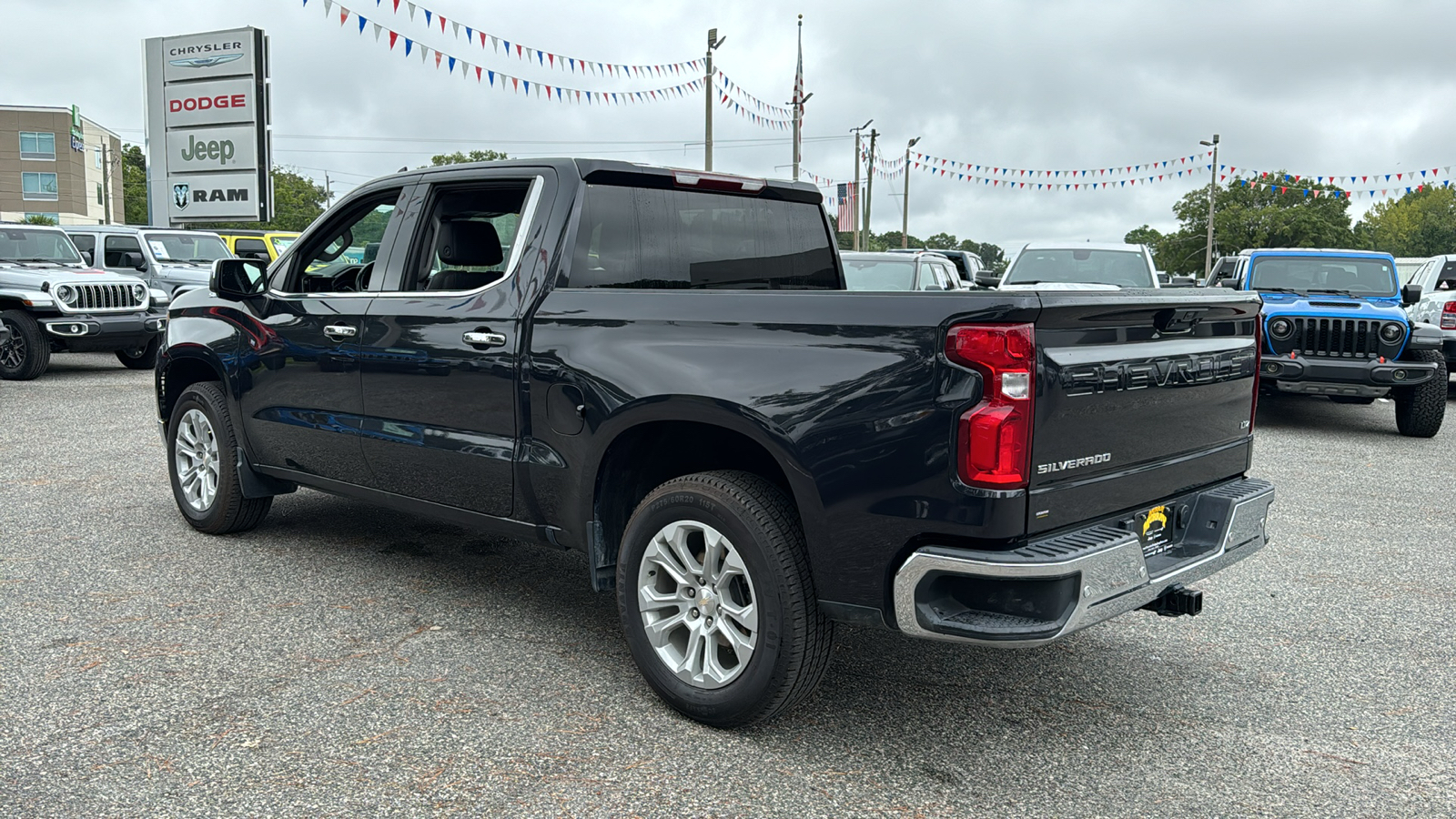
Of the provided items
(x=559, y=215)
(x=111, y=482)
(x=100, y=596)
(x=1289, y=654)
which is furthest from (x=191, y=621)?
(x=1289, y=654)

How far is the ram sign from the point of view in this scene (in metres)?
23.4

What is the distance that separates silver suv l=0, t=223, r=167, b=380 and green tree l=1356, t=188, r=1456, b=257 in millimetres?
93569

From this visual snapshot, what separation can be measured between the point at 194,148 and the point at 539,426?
Answer: 2335cm

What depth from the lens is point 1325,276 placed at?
11727 millimetres

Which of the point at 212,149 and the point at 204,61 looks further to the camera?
the point at 212,149

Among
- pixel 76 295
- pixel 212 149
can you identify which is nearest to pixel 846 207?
pixel 212 149

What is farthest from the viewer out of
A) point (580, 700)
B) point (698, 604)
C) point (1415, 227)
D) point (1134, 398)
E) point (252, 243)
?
point (1415, 227)

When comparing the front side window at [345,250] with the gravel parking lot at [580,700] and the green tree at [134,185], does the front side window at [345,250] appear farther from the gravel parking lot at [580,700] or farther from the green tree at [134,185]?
the green tree at [134,185]

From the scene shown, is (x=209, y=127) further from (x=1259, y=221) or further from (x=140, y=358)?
(x=1259, y=221)

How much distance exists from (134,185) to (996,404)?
8733 cm

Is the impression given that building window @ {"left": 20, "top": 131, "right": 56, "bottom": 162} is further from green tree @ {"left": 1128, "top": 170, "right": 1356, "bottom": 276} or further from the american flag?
green tree @ {"left": 1128, "top": 170, "right": 1356, "bottom": 276}

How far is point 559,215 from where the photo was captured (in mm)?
4082

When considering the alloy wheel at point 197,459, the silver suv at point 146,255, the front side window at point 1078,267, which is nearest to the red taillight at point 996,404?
the alloy wheel at point 197,459

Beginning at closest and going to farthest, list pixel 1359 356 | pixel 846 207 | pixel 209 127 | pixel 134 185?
pixel 1359 356 < pixel 209 127 < pixel 846 207 < pixel 134 185
